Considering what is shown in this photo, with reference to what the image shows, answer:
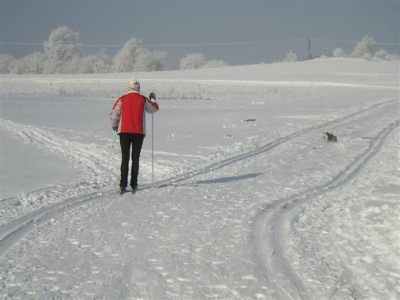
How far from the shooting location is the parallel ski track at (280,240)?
15.0ft

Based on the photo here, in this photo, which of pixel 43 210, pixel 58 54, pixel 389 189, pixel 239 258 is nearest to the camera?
pixel 239 258

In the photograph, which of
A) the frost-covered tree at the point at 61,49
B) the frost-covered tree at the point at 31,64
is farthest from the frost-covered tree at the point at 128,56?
the frost-covered tree at the point at 31,64

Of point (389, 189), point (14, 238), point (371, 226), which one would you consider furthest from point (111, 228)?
point (389, 189)

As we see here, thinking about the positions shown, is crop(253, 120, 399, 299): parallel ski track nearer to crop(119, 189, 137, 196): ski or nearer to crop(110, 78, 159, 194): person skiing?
crop(119, 189, 137, 196): ski

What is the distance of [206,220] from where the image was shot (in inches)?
262

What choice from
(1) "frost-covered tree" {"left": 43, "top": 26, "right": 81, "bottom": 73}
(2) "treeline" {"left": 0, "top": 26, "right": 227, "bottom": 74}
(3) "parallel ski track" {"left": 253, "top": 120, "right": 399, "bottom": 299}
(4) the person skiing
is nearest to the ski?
(4) the person skiing

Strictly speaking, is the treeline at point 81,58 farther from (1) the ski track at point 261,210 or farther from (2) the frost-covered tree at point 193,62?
(1) the ski track at point 261,210

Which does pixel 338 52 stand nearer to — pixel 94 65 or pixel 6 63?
pixel 94 65

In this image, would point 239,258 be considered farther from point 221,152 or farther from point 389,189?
point 221,152

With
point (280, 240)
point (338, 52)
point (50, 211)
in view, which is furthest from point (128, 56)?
point (280, 240)

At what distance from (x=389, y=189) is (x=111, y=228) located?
511 cm

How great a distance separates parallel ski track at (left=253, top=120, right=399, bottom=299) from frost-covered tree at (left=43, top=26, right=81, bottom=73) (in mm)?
107728

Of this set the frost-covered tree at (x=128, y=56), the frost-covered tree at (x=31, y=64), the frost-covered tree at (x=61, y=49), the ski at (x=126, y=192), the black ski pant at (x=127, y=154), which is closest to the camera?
the ski at (x=126, y=192)

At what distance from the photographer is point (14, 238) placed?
5.84 meters
